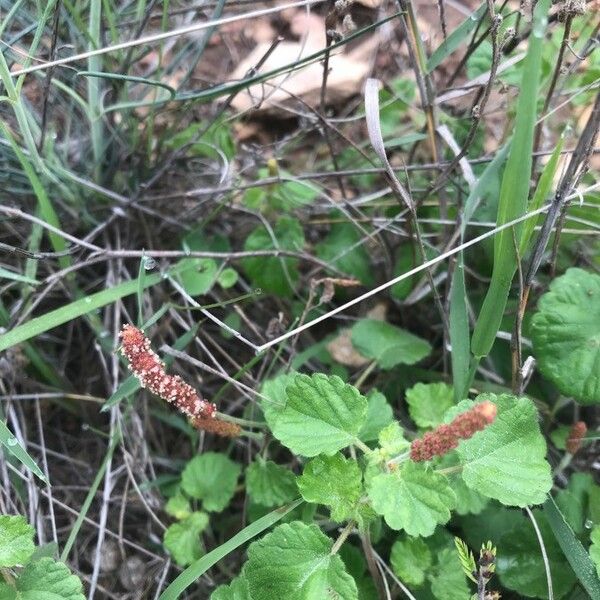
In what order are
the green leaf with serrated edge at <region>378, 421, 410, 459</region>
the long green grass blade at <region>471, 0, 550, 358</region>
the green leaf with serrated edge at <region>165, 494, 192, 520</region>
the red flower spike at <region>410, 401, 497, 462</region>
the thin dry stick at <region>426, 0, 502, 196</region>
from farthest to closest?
the green leaf with serrated edge at <region>165, 494, 192, 520</region>
the thin dry stick at <region>426, 0, 502, 196</region>
the green leaf with serrated edge at <region>378, 421, 410, 459</region>
the long green grass blade at <region>471, 0, 550, 358</region>
the red flower spike at <region>410, 401, 497, 462</region>

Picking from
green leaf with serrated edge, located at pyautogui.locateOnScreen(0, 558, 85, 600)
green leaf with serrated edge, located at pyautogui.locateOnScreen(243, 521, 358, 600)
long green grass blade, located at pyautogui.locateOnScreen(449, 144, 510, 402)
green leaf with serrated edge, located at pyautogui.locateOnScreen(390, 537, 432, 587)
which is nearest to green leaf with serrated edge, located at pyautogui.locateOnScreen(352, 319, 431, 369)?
long green grass blade, located at pyautogui.locateOnScreen(449, 144, 510, 402)

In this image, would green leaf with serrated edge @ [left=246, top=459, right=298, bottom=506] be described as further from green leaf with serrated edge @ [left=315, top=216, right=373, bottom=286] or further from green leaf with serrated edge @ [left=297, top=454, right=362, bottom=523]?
green leaf with serrated edge @ [left=315, top=216, right=373, bottom=286]

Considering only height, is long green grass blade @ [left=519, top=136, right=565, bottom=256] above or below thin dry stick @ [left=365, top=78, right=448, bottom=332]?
below

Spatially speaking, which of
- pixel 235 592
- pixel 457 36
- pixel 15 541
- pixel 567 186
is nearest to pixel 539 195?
pixel 567 186

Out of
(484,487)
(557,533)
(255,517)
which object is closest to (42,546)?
(255,517)

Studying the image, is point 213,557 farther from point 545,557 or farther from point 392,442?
point 545,557
